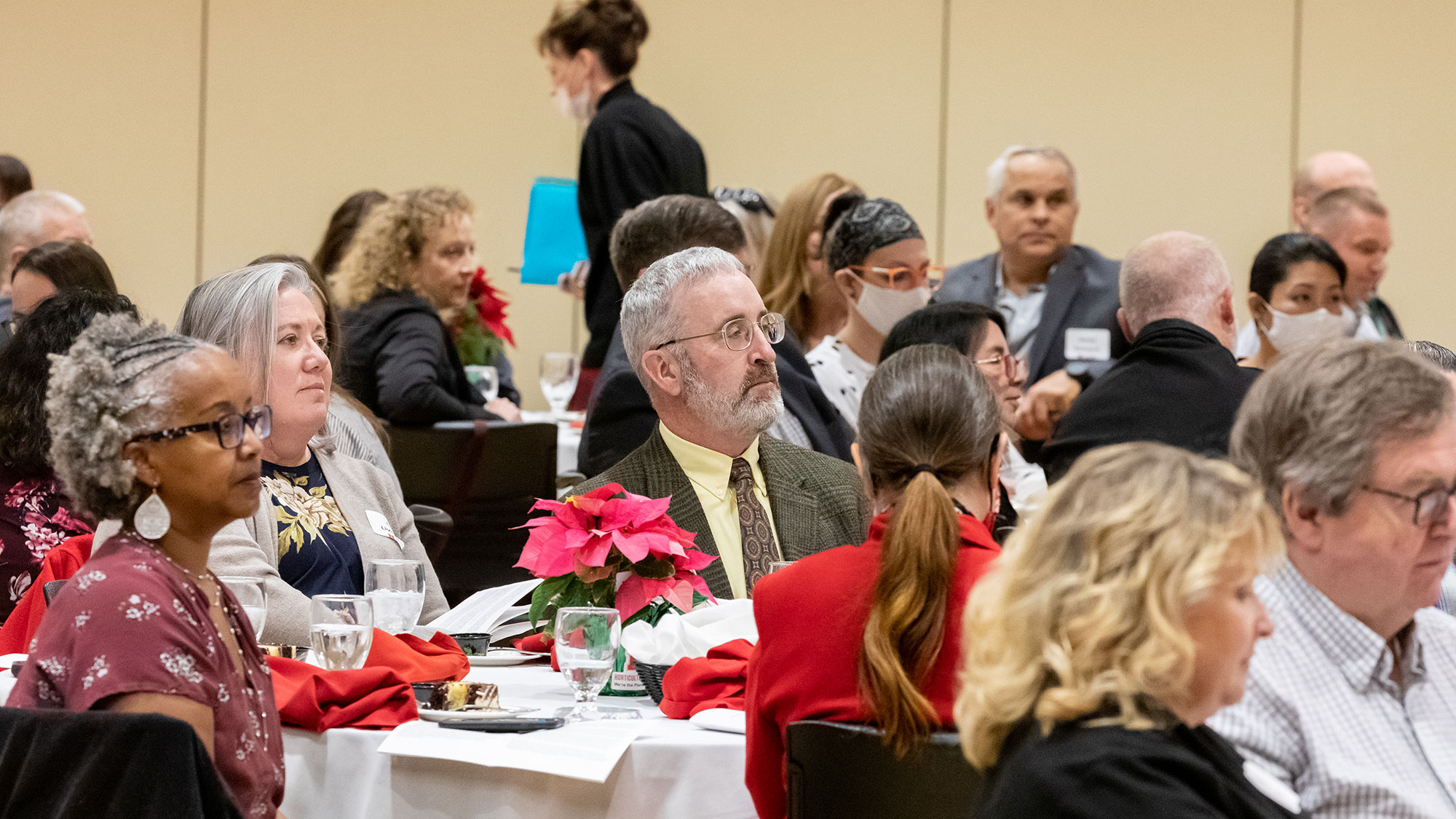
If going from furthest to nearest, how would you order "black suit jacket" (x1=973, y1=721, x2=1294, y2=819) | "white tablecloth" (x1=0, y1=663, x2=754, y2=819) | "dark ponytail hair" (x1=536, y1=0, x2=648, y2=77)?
1. "dark ponytail hair" (x1=536, y1=0, x2=648, y2=77)
2. "white tablecloth" (x1=0, y1=663, x2=754, y2=819)
3. "black suit jacket" (x1=973, y1=721, x2=1294, y2=819)

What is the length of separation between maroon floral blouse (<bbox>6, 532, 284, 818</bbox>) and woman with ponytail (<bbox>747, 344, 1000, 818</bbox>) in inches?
24.6

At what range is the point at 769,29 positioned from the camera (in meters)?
7.27

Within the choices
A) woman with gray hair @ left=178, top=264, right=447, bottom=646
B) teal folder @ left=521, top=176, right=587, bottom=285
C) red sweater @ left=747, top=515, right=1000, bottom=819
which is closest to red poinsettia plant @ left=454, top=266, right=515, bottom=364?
teal folder @ left=521, top=176, right=587, bottom=285

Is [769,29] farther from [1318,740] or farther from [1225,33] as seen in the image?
[1318,740]

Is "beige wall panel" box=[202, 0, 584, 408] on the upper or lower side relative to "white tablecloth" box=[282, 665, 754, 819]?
upper

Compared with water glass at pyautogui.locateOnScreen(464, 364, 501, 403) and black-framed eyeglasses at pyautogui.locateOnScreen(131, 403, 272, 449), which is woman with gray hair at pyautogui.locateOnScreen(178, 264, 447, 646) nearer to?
black-framed eyeglasses at pyautogui.locateOnScreen(131, 403, 272, 449)

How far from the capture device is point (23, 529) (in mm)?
2955

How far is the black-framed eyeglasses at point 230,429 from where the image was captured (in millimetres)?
1592

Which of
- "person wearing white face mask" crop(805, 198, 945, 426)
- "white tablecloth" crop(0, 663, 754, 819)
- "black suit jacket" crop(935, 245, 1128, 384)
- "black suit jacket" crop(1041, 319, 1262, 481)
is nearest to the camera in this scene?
"white tablecloth" crop(0, 663, 754, 819)

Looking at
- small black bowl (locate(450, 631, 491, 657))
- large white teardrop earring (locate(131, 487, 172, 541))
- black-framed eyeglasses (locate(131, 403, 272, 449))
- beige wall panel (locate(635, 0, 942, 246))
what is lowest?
small black bowl (locate(450, 631, 491, 657))

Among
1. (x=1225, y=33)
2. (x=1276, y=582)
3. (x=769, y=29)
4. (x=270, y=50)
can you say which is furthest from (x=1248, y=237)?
(x=1276, y=582)

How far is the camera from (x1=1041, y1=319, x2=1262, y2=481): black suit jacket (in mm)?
3184

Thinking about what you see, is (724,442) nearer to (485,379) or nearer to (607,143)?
(607,143)

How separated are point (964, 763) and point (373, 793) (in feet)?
2.57
